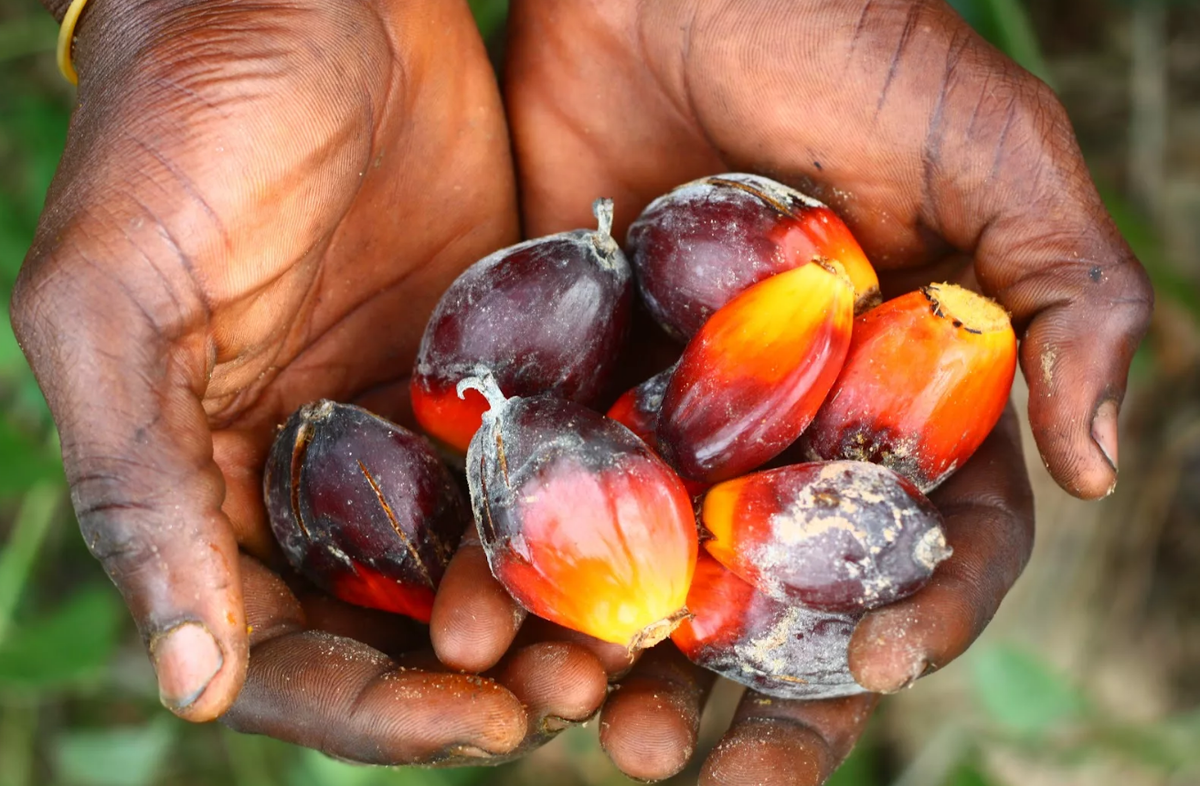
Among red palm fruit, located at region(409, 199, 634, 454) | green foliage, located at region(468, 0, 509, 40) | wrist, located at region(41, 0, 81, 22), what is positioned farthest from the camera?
green foliage, located at region(468, 0, 509, 40)

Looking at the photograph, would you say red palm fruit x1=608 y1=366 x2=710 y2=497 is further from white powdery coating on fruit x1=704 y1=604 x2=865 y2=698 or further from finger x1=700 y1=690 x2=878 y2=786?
finger x1=700 y1=690 x2=878 y2=786

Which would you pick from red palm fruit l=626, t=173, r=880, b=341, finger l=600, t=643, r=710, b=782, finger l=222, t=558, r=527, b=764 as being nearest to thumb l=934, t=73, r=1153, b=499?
red palm fruit l=626, t=173, r=880, b=341

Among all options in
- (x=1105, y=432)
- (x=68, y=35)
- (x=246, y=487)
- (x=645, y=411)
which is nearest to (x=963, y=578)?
(x=1105, y=432)

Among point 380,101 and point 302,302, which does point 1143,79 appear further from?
point 302,302

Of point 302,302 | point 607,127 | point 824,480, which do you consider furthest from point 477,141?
point 824,480

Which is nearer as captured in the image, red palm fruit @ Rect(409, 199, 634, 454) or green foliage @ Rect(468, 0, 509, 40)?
red palm fruit @ Rect(409, 199, 634, 454)

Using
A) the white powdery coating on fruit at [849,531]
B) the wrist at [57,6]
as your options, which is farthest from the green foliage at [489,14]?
the white powdery coating on fruit at [849,531]

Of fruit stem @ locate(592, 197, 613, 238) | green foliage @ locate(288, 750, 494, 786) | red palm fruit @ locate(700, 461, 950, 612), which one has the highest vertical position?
fruit stem @ locate(592, 197, 613, 238)

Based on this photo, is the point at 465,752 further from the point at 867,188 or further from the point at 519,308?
the point at 867,188
